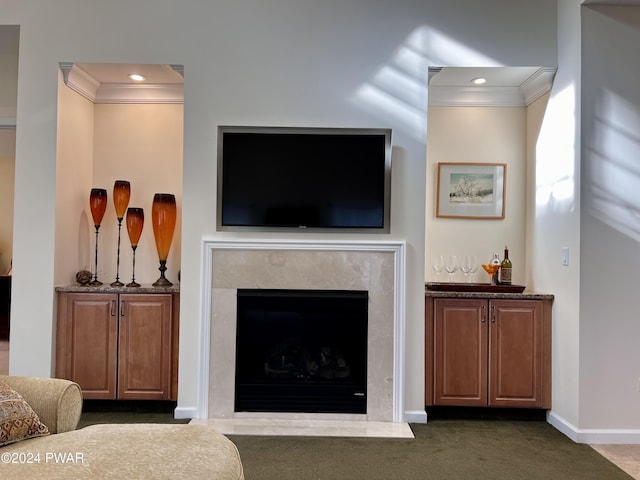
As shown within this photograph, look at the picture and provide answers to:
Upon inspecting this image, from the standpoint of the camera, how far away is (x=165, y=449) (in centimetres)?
170

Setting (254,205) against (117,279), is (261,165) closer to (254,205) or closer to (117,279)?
(254,205)

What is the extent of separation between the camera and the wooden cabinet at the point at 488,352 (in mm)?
3514

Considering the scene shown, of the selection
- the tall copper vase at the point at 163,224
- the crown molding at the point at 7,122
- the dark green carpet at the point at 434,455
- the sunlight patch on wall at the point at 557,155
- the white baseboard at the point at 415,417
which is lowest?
the dark green carpet at the point at 434,455

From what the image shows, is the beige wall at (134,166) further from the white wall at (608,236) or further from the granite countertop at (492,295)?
the white wall at (608,236)

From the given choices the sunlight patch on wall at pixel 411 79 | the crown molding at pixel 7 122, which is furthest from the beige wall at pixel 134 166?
the sunlight patch on wall at pixel 411 79

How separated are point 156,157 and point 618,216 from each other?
11.6 feet

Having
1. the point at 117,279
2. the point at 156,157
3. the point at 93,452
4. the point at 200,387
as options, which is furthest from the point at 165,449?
the point at 156,157

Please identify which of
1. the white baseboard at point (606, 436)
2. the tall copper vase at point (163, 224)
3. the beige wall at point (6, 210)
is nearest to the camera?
the white baseboard at point (606, 436)

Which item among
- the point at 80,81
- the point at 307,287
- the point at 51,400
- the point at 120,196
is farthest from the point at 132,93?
the point at 51,400

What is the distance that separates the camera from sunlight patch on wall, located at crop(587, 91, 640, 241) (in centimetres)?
319

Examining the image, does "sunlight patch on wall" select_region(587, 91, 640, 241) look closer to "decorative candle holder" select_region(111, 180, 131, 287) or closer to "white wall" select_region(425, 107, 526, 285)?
"white wall" select_region(425, 107, 526, 285)

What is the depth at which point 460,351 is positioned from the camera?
3.54 metres

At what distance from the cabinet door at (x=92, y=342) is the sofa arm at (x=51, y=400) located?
1.55 meters

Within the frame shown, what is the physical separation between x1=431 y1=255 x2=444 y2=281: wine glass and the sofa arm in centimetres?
293
